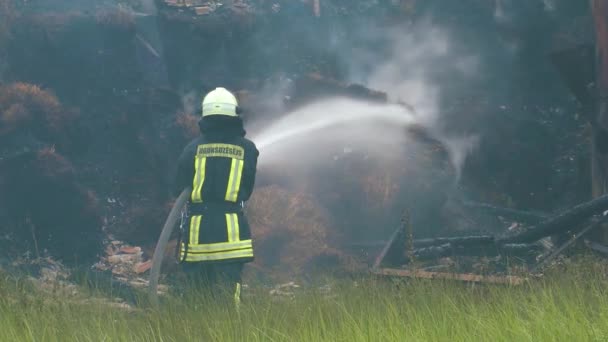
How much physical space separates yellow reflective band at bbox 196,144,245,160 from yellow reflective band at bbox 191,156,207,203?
45 mm

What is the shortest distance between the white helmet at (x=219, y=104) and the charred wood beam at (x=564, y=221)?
3.75m

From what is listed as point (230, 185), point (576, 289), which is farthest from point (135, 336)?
point (576, 289)

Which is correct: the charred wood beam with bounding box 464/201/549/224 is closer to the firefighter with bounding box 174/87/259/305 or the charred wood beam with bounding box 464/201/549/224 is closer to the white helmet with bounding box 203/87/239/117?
the firefighter with bounding box 174/87/259/305

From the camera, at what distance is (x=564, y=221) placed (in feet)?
24.3

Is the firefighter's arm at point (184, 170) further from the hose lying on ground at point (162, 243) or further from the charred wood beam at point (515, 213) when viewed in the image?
the charred wood beam at point (515, 213)

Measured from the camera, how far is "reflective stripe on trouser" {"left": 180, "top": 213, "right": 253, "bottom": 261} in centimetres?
527

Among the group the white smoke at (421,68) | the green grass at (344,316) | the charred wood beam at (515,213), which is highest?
the white smoke at (421,68)

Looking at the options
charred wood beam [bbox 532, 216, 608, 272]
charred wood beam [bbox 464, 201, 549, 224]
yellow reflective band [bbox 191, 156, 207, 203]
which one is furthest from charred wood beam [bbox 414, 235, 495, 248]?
yellow reflective band [bbox 191, 156, 207, 203]

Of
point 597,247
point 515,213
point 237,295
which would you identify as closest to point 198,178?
point 237,295

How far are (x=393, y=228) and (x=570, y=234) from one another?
3001 millimetres

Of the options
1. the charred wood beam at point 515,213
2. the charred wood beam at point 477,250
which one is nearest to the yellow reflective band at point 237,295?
the charred wood beam at point 477,250

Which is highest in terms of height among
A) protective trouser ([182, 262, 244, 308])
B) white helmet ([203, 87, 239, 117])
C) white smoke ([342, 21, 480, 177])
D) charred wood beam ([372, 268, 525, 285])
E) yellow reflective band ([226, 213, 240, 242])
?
white smoke ([342, 21, 480, 177])

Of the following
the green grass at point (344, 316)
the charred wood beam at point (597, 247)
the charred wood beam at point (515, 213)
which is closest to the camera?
the green grass at point (344, 316)

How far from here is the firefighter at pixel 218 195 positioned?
17.3ft
